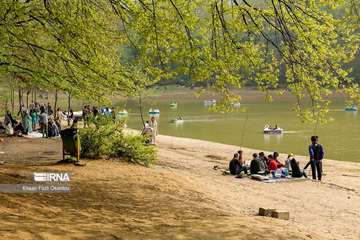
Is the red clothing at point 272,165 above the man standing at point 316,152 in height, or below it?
below

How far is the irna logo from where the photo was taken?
40.7 feet

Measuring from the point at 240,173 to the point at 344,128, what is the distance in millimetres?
36388

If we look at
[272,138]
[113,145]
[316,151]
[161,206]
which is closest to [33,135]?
[113,145]

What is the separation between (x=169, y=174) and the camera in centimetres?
1549

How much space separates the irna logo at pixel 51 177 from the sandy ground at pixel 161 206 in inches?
10.2

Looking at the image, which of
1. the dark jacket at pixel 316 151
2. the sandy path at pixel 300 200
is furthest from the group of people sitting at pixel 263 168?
the dark jacket at pixel 316 151

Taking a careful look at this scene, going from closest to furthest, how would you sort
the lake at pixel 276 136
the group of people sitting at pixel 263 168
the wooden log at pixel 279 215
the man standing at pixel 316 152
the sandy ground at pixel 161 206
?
the sandy ground at pixel 161 206 < the wooden log at pixel 279 215 < the group of people sitting at pixel 263 168 < the man standing at pixel 316 152 < the lake at pixel 276 136

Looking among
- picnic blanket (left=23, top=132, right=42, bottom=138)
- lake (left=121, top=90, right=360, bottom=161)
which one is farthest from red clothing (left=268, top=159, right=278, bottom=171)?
picnic blanket (left=23, top=132, right=42, bottom=138)

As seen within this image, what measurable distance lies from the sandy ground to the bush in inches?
25.4

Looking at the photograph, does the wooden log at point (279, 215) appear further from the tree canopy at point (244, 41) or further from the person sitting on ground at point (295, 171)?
the person sitting on ground at point (295, 171)

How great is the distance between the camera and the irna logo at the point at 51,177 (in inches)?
489

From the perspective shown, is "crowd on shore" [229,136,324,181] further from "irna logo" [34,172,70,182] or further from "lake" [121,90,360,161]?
"lake" [121,90,360,161]

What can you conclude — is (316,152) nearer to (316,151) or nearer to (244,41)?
(316,151)

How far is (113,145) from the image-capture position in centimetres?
1748
